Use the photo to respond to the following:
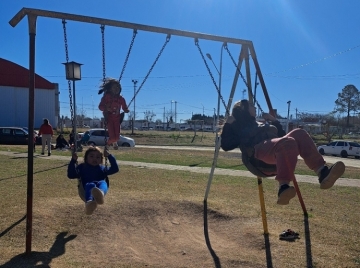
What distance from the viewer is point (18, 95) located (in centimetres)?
3828

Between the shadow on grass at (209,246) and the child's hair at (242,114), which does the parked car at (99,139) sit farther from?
the child's hair at (242,114)

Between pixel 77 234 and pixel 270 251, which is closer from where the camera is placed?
pixel 270 251

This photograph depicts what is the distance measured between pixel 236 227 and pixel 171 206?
4.23ft

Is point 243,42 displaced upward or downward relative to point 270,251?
upward

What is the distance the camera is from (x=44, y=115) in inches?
1572

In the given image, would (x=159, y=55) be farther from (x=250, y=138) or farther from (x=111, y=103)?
(x=250, y=138)

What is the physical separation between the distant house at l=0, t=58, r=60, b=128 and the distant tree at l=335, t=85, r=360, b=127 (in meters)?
43.5

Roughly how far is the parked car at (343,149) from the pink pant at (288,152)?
78.4ft

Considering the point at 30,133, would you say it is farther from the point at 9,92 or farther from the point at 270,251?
the point at 9,92

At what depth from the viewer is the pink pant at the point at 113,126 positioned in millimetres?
5371

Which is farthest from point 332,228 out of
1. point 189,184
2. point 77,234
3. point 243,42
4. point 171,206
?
point 189,184

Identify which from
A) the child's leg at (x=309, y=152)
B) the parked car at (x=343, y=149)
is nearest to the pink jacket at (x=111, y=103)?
the child's leg at (x=309, y=152)

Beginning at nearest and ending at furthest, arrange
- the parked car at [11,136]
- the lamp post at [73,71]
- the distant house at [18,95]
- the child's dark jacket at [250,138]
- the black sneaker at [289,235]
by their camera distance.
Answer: the child's dark jacket at [250,138], the black sneaker at [289,235], the lamp post at [73,71], the parked car at [11,136], the distant house at [18,95]

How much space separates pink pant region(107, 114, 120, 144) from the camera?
537cm
